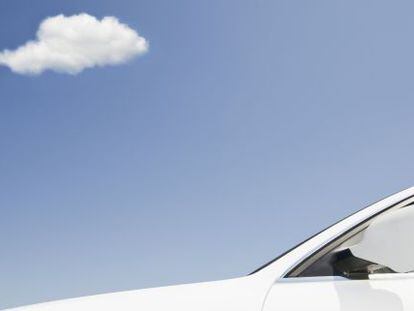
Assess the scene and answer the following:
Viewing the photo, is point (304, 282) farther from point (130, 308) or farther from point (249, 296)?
point (130, 308)

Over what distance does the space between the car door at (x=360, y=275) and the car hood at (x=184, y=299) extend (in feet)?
0.38

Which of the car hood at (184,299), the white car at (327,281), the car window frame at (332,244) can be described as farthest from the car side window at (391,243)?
the car hood at (184,299)

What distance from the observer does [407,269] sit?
10.8ft

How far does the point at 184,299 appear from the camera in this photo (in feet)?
11.8

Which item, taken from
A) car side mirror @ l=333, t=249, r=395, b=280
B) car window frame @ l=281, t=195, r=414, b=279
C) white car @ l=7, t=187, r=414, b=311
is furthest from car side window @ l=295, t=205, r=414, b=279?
car window frame @ l=281, t=195, r=414, b=279

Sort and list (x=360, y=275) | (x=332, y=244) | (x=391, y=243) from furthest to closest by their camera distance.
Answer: (x=332, y=244) < (x=360, y=275) < (x=391, y=243)

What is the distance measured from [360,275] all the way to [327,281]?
17cm

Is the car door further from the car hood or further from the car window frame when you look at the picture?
the car hood

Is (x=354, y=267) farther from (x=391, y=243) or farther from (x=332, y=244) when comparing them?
(x=391, y=243)

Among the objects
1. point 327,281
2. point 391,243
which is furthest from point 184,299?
point 391,243

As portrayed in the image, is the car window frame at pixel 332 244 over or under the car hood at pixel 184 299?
over

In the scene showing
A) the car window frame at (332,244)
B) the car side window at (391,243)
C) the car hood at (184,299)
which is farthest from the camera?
the car window frame at (332,244)

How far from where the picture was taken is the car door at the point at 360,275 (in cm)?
328

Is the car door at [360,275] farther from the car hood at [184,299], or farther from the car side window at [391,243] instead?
the car hood at [184,299]
